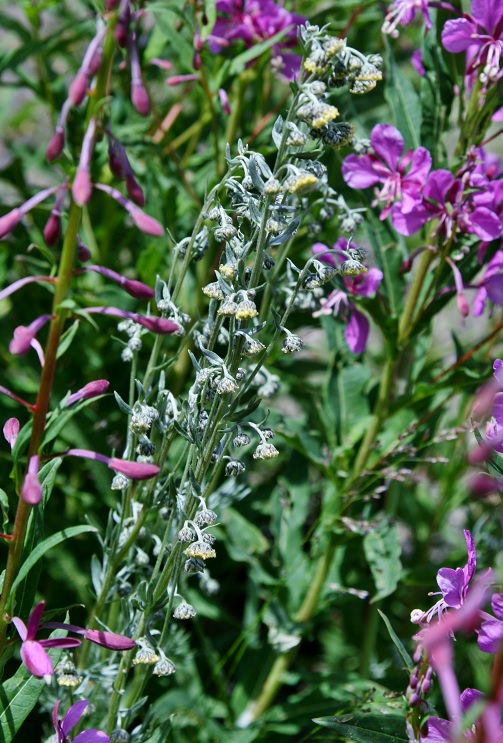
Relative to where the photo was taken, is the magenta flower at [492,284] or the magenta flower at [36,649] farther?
the magenta flower at [492,284]

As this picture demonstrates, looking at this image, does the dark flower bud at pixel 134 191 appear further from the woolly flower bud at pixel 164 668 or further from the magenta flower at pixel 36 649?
the woolly flower bud at pixel 164 668

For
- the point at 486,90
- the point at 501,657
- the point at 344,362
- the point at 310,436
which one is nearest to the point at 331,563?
the point at 310,436

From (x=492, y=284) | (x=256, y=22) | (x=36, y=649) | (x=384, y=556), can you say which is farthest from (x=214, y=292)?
(x=256, y=22)

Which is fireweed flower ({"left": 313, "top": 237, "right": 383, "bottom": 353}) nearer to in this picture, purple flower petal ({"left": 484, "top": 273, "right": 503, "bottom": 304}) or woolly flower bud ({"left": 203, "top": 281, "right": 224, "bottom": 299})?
purple flower petal ({"left": 484, "top": 273, "right": 503, "bottom": 304})

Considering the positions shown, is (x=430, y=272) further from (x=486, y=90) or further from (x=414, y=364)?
(x=486, y=90)

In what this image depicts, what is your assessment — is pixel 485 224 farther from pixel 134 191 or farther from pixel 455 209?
pixel 134 191

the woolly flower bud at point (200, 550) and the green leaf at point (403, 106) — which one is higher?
the green leaf at point (403, 106)

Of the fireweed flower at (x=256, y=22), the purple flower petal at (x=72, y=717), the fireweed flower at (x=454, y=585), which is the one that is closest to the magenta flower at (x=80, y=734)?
the purple flower petal at (x=72, y=717)
